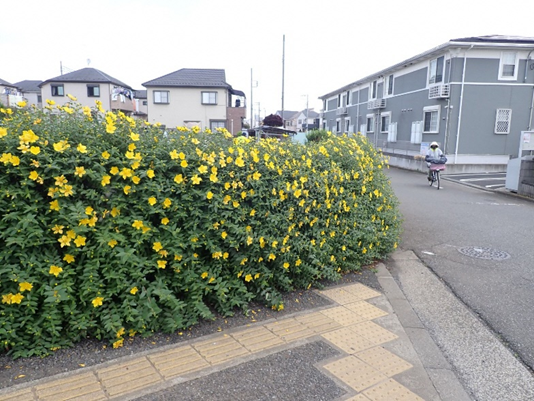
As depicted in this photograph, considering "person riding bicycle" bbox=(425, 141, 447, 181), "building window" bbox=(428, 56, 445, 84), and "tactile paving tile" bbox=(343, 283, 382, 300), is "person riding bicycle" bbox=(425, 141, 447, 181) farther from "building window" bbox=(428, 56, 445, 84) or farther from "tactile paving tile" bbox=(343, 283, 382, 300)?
"tactile paving tile" bbox=(343, 283, 382, 300)

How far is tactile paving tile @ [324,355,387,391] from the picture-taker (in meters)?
2.67

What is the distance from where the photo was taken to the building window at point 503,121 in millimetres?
20094

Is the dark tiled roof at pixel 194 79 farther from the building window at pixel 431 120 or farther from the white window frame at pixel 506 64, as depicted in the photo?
the white window frame at pixel 506 64

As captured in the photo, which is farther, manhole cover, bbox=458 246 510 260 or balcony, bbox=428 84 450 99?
balcony, bbox=428 84 450 99

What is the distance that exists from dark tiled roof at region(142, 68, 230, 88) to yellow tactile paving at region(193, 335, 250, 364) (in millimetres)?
38318

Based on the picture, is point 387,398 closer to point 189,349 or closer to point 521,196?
point 189,349

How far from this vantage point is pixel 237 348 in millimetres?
3027

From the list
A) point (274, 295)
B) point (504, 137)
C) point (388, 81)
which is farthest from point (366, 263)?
point (388, 81)

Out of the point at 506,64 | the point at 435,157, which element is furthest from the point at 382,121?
the point at 435,157

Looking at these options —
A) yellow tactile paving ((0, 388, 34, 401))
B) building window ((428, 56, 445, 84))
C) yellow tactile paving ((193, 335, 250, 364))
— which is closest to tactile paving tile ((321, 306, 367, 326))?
yellow tactile paving ((193, 335, 250, 364))

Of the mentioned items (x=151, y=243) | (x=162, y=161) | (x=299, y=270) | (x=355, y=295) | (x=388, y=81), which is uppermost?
(x=388, y=81)

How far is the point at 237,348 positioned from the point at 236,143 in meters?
1.76

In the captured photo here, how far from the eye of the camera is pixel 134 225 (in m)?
2.90

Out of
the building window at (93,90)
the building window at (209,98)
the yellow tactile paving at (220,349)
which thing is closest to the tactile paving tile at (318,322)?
the yellow tactile paving at (220,349)
